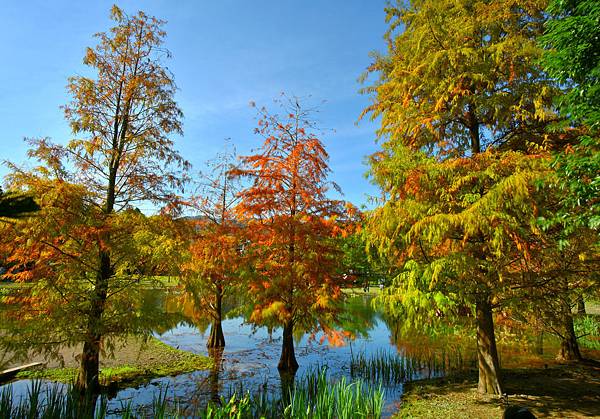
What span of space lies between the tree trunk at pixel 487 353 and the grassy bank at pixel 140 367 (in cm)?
867

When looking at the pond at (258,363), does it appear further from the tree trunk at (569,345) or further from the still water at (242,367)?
the tree trunk at (569,345)

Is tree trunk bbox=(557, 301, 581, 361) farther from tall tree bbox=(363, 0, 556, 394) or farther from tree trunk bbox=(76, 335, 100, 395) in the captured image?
tree trunk bbox=(76, 335, 100, 395)

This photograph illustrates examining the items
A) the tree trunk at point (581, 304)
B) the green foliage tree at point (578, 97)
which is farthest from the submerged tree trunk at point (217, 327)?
the tree trunk at point (581, 304)

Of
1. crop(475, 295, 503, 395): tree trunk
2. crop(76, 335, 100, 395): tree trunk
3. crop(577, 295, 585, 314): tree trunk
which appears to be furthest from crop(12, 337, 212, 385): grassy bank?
crop(577, 295, 585, 314): tree trunk

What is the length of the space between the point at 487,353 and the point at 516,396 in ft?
3.65

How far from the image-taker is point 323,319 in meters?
10.9

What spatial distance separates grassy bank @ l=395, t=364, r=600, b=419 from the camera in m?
7.36

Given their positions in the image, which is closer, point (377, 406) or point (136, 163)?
point (377, 406)

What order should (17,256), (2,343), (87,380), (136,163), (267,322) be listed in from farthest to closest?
(267,322) → (136,163) → (87,380) → (17,256) → (2,343)

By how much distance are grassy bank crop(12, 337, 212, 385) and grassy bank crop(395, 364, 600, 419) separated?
23.5 ft

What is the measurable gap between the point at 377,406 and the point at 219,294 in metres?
10.4

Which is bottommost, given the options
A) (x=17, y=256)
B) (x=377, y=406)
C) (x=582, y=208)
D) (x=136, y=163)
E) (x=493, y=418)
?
(x=493, y=418)

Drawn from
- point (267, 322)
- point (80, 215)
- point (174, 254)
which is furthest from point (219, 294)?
point (80, 215)

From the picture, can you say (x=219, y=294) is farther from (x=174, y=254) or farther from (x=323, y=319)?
(x=174, y=254)
